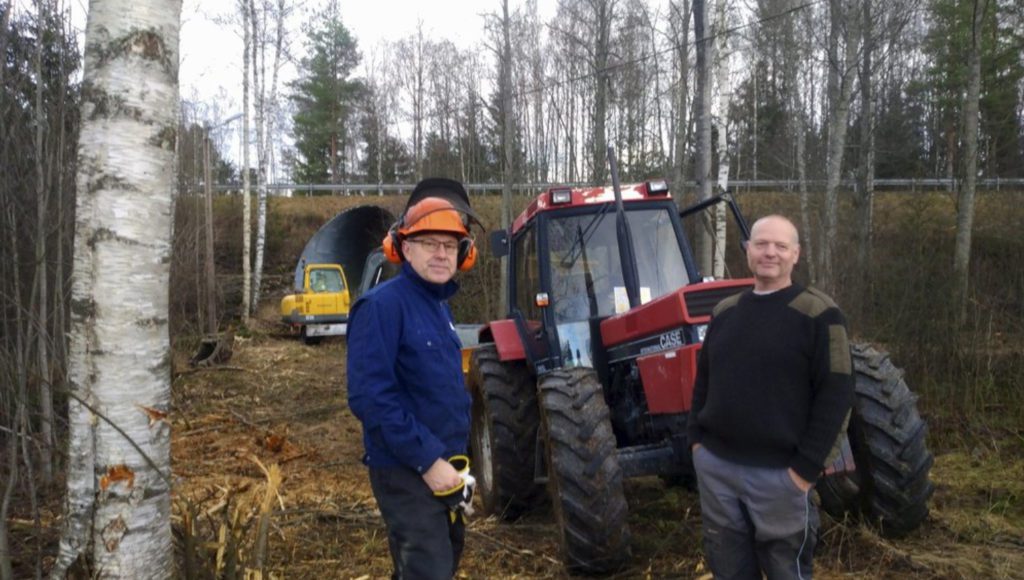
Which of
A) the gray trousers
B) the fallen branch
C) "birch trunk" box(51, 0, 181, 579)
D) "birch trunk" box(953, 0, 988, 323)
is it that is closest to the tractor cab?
the gray trousers

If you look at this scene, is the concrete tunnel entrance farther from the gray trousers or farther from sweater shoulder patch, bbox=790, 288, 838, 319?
sweater shoulder patch, bbox=790, 288, 838, 319

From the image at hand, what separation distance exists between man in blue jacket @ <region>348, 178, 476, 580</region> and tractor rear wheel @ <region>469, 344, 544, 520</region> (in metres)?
2.43

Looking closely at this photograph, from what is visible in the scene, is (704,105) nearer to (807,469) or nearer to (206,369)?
(206,369)

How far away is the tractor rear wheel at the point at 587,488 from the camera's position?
4.12 m

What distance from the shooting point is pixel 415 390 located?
2.70 meters

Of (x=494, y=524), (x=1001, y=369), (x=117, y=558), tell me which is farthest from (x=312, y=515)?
(x=1001, y=369)

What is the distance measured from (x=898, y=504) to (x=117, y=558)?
12.3ft

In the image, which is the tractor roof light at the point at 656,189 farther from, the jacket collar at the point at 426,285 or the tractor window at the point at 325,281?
the tractor window at the point at 325,281

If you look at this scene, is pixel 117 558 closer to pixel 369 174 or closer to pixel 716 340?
pixel 716 340

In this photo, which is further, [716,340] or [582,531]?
[582,531]

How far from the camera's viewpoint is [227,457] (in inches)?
295

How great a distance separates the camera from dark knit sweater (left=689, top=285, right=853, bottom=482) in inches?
114

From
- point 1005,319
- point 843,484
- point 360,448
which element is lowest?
point 360,448

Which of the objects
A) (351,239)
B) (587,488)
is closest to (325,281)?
(351,239)
